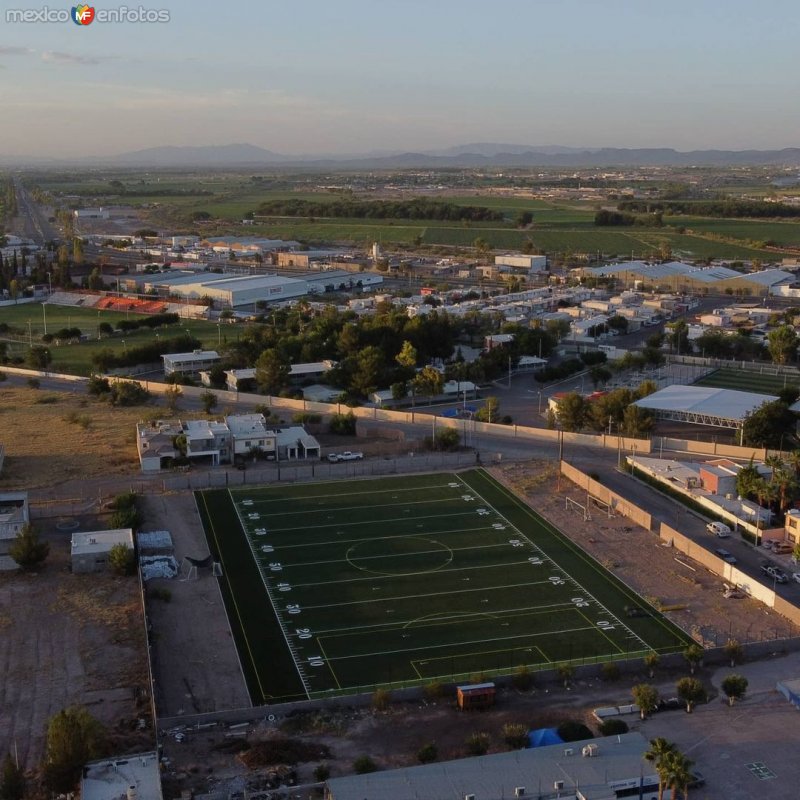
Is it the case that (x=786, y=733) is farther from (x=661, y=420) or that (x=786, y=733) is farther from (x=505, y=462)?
(x=661, y=420)

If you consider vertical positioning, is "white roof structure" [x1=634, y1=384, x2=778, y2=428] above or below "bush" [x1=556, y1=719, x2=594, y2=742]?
above

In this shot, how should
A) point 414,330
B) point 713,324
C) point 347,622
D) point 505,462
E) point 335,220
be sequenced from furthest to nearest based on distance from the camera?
point 335,220 < point 713,324 < point 414,330 < point 505,462 < point 347,622

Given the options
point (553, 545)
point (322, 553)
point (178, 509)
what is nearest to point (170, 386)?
point (178, 509)

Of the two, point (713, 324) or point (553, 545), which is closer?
point (553, 545)

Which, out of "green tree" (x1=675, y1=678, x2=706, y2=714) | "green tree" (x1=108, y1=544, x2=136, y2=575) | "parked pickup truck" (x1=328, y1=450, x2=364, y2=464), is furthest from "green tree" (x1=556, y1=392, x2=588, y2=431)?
"green tree" (x1=675, y1=678, x2=706, y2=714)

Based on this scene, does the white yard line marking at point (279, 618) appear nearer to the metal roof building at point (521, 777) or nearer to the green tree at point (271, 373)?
the metal roof building at point (521, 777)

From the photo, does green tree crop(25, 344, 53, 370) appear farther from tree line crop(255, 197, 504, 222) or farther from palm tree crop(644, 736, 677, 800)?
tree line crop(255, 197, 504, 222)

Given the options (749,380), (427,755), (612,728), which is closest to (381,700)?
(427,755)

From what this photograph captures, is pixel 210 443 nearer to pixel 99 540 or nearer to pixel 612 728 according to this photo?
pixel 99 540
